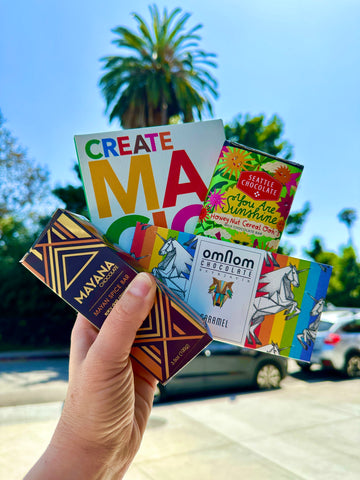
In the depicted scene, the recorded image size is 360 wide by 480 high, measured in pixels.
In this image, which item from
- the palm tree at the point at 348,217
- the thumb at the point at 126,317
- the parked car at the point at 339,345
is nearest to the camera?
the thumb at the point at 126,317

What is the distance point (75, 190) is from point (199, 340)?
12.8 metres

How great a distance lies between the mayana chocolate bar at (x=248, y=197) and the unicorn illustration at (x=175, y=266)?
12 centimetres

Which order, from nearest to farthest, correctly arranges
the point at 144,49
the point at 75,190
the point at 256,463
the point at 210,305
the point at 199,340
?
the point at 199,340
the point at 210,305
the point at 256,463
the point at 75,190
the point at 144,49

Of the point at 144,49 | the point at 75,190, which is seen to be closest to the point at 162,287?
the point at 75,190

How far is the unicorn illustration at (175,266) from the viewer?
129 centimetres

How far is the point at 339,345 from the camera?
819cm

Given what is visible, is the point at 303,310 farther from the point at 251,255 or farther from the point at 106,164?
the point at 106,164

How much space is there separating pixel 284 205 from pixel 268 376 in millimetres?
6634

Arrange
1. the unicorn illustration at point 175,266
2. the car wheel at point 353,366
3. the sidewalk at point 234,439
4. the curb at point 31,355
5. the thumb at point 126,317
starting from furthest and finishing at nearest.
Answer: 1. the curb at point 31,355
2. the car wheel at point 353,366
3. the sidewalk at point 234,439
4. the unicorn illustration at point 175,266
5. the thumb at point 126,317

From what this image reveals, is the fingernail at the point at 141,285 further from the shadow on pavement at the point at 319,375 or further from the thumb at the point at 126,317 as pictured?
the shadow on pavement at the point at 319,375

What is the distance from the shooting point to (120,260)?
3.82 ft

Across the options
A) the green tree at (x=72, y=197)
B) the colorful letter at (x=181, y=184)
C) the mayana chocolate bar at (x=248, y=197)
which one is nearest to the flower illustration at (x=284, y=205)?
the mayana chocolate bar at (x=248, y=197)

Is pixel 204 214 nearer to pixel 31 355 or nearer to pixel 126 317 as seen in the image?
pixel 126 317

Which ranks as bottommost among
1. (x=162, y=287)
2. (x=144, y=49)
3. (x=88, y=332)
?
(x=88, y=332)
